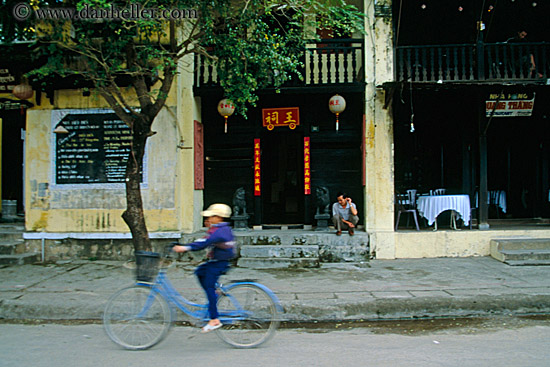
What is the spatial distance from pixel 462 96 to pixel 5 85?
11.7 m

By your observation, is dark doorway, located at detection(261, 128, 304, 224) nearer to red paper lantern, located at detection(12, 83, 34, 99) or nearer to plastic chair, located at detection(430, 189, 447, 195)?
plastic chair, located at detection(430, 189, 447, 195)

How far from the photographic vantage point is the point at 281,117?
11.2m

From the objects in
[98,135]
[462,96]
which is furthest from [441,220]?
[98,135]

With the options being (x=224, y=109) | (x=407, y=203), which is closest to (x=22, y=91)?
(x=224, y=109)

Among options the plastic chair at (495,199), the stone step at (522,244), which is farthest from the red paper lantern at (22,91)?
the plastic chair at (495,199)

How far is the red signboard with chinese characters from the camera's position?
11102mm

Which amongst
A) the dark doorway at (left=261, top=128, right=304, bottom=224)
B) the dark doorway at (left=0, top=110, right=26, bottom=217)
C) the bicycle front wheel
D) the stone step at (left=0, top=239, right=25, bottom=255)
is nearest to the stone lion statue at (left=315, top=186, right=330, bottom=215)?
the dark doorway at (left=261, top=128, right=304, bottom=224)

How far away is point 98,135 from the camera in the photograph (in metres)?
10.2

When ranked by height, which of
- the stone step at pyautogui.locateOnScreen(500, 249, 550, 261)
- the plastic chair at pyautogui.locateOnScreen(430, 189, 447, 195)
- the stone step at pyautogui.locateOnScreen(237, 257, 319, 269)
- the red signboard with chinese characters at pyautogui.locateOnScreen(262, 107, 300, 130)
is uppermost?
the red signboard with chinese characters at pyautogui.locateOnScreen(262, 107, 300, 130)

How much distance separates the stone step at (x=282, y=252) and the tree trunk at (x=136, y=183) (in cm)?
255

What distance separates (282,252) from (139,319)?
492 cm

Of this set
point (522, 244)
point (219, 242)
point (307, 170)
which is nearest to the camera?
point (219, 242)

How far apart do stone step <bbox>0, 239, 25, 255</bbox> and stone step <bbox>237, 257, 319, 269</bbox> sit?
17.4 ft

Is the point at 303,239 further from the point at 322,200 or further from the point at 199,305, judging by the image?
the point at 199,305
